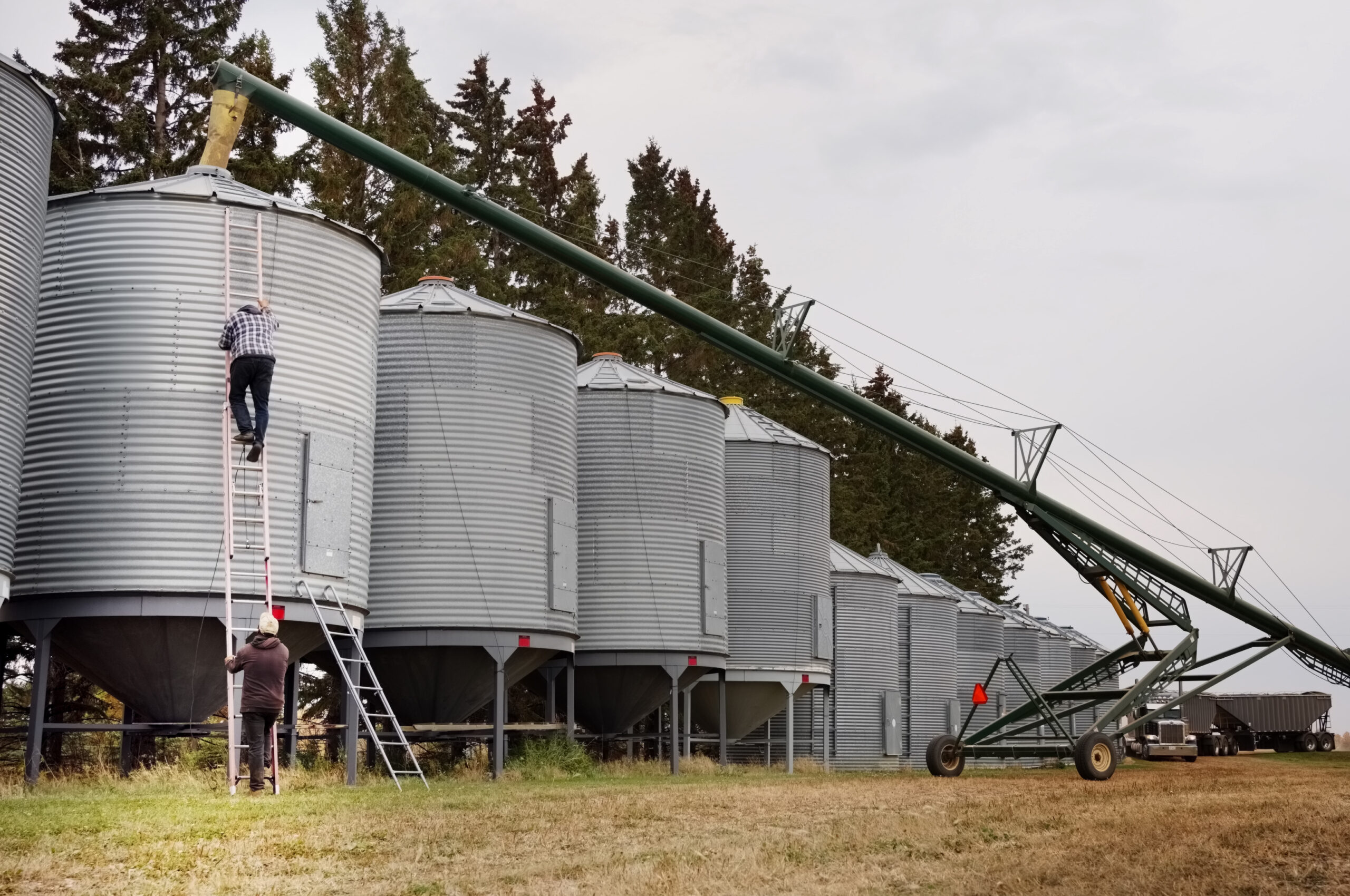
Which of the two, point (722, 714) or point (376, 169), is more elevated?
point (376, 169)

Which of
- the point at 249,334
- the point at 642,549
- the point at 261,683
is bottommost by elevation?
the point at 261,683

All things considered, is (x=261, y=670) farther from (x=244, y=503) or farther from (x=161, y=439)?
(x=161, y=439)

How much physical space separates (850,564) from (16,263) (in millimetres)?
26181

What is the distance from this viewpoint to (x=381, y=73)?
148 feet

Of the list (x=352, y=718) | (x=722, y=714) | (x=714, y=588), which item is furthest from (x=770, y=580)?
(x=352, y=718)

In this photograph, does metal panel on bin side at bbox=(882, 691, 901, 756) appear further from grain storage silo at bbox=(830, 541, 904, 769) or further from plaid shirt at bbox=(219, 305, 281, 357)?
plaid shirt at bbox=(219, 305, 281, 357)

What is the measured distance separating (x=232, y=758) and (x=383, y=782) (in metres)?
4.91

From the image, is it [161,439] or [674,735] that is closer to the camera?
[161,439]

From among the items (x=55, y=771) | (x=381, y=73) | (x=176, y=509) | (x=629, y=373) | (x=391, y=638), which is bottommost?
(x=55, y=771)

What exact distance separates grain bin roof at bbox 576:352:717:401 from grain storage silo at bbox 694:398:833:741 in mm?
4043

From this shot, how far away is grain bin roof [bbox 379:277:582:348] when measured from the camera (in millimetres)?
25062

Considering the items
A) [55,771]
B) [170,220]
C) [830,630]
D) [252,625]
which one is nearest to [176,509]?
[252,625]

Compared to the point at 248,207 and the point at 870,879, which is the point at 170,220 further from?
the point at 870,879

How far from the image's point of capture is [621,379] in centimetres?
3080
